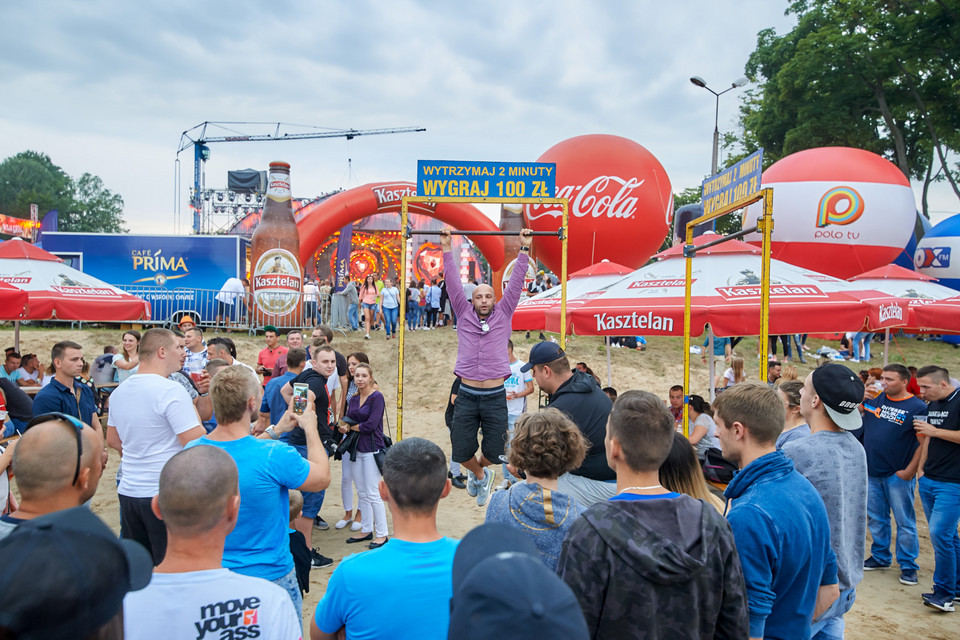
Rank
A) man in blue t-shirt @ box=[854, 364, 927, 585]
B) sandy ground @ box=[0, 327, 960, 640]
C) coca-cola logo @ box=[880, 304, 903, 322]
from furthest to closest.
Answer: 1. coca-cola logo @ box=[880, 304, 903, 322]
2. man in blue t-shirt @ box=[854, 364, 927, 585]
3. sandy ground @ box=[0, 327, 960, 640]

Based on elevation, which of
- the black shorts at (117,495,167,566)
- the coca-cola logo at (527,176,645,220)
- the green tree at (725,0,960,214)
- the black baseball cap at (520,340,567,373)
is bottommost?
the black shorts at (117,495,167,566)

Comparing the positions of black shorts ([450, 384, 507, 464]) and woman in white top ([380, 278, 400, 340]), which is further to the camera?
woman in white top ([380, 278, 400, 340])

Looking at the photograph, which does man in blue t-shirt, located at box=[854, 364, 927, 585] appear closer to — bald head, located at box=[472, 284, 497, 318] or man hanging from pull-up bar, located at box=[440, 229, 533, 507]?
man hanging from pull-up bar, located at box=[440, 229, 533, 507]

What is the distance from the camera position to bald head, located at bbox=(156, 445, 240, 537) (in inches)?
70.1

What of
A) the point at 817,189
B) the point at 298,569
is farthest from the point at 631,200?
the point at 298,569

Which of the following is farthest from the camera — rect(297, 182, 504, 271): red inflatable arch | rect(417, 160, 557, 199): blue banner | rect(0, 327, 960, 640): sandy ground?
rect(297, 182, 504, 271): red inflatable arch

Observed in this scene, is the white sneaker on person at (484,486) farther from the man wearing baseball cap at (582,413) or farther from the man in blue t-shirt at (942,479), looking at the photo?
the man in blue t-shirt at (942,479)

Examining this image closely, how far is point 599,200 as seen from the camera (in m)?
12.5

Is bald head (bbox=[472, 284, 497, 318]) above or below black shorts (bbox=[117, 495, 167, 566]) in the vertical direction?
above

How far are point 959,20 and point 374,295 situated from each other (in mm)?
21315

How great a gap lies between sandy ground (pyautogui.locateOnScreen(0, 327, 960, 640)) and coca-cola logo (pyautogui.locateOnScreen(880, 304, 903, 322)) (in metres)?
2.43

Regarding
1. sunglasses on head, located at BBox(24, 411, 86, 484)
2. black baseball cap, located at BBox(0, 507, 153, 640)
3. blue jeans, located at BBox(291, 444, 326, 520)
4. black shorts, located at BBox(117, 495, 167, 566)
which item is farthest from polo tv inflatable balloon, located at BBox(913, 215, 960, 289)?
black baseball cap, located at BBox(0, 507, 153, 640)

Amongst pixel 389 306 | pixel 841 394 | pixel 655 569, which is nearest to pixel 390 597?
pixel 655 569

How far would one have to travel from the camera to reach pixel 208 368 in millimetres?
5008
